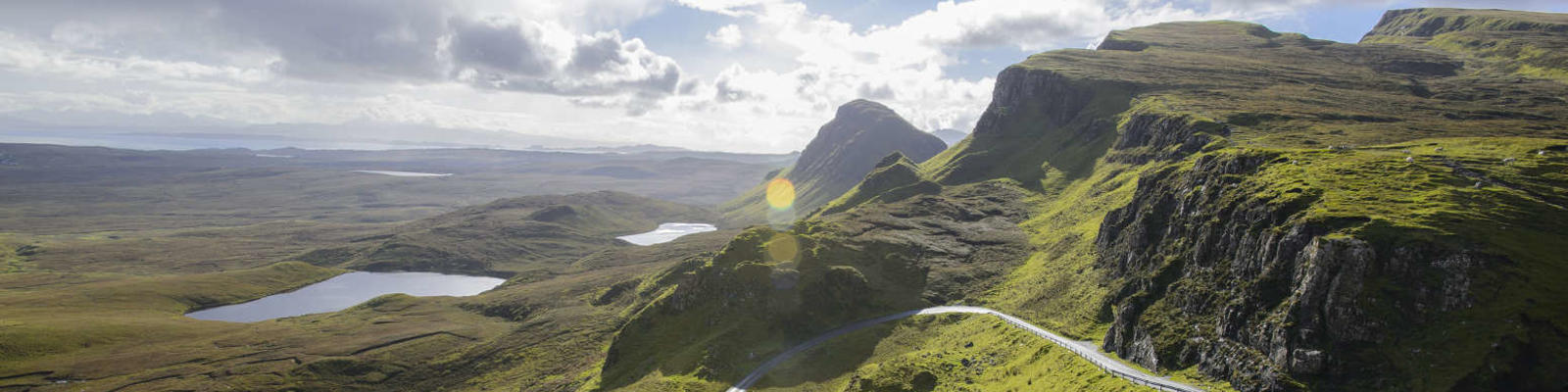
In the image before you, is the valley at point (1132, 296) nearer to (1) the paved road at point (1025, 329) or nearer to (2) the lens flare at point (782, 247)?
(1) the paved road at point (1025, 329)

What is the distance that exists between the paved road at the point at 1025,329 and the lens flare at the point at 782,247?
26.5 metres

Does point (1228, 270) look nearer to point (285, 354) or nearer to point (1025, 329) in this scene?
point (1025, 329)

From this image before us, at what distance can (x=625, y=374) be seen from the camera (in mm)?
114938

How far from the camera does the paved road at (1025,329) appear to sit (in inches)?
2559

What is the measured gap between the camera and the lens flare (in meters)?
140

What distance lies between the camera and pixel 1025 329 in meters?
94.5

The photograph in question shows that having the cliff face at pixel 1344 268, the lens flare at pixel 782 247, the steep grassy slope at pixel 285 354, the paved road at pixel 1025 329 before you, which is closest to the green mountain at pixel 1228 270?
the cliff face at pixel 1344 268

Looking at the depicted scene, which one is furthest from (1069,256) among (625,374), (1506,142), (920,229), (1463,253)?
(625,374)

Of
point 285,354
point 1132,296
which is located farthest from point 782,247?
point 285,354

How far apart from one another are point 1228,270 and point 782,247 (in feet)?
289

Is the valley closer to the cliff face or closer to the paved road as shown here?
the cliff face

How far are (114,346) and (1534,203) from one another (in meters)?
263

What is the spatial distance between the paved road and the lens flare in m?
26.5

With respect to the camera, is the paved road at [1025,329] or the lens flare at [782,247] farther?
the lens flare at [782,247]
